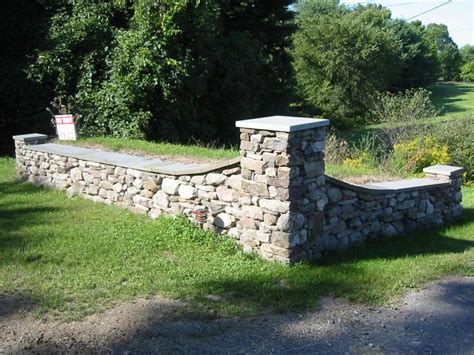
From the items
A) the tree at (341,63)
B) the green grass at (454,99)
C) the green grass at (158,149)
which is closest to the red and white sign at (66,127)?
the green grass at (158,149)

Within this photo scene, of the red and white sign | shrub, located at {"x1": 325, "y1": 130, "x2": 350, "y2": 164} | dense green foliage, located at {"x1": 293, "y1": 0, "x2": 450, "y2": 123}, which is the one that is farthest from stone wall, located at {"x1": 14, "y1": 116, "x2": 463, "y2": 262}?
dense green foliage, located at {"x1": 293, "y1": 0, "x2": 450, "y2": 123}

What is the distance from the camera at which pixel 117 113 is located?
12648mm

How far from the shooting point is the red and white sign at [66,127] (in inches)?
404

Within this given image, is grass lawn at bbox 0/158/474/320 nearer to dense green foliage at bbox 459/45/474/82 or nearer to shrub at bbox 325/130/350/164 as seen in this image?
shrub at bbox 325/130/350/164

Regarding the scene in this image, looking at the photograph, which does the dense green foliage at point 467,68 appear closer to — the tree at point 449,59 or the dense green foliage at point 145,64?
the tree at point 449,59

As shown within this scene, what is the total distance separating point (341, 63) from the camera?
34.6 meters

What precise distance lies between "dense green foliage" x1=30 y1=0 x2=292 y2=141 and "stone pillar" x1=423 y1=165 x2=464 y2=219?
7007 mm

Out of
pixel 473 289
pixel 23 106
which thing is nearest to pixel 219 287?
pixel 473 289

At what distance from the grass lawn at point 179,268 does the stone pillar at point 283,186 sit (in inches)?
8.7

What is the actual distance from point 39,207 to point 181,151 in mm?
2449

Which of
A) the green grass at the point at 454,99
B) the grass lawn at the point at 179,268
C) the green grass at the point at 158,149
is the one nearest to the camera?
the grass lawn at the point at 179,268

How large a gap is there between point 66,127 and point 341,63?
1071 inches

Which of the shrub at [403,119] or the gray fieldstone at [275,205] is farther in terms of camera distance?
the shrub at [403,119]

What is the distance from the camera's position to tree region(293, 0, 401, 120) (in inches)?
1358
